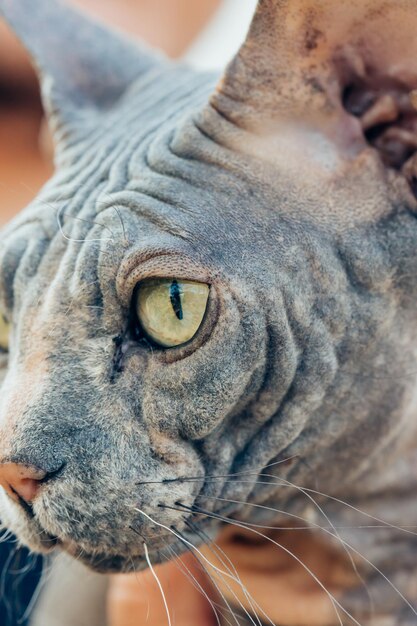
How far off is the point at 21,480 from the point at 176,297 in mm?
331

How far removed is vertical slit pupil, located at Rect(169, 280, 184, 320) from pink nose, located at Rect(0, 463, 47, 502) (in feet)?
0.94

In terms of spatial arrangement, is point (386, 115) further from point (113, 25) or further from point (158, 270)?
point (113, 25)

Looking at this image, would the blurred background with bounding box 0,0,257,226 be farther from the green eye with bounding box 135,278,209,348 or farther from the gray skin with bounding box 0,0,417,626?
the green eye with bounding box 135,278,209,348

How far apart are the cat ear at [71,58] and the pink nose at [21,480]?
69cm

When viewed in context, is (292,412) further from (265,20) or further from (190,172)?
(265,20)

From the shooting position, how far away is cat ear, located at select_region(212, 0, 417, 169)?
1.14 metres

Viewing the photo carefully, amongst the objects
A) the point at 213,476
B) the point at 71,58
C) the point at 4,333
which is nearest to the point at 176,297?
the point at 213,476

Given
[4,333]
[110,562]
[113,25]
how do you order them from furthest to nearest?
1. [113,25]
2. [4,333]
3. [110,562]

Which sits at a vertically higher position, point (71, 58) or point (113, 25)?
point (113, 25)

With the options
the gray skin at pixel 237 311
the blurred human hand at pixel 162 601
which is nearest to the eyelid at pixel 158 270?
the gray skin at pixel 237 311

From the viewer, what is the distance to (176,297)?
1097mm

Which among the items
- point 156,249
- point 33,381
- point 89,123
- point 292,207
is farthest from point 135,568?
point 89,123

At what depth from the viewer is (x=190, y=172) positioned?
3.91 feet

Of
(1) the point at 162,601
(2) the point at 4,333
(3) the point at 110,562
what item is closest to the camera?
(3) the point at 110,562
